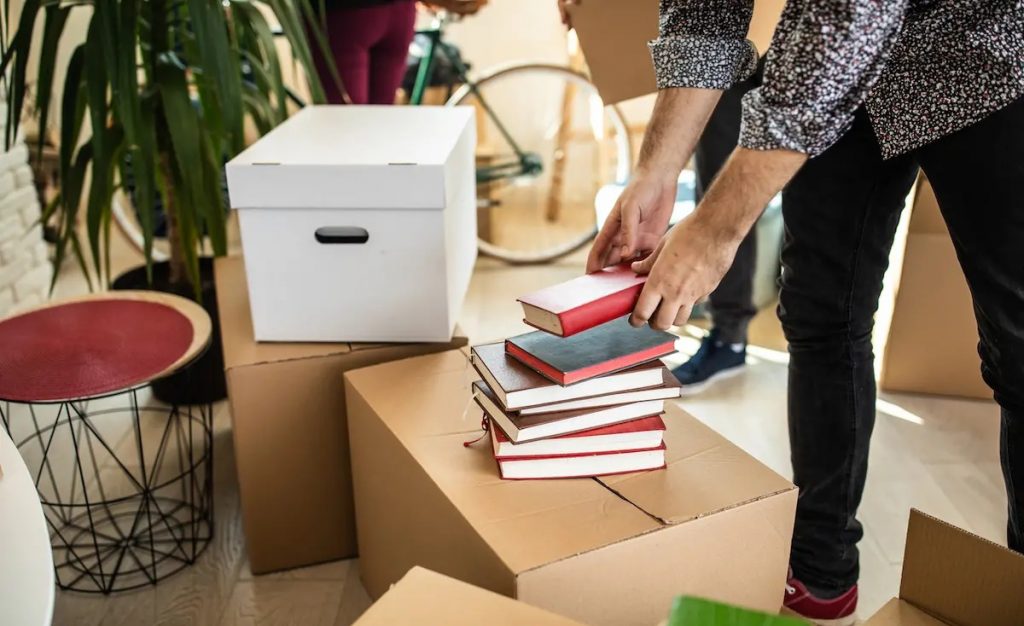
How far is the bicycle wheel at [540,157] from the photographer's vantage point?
8.64 ft

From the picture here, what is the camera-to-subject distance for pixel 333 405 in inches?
51.5

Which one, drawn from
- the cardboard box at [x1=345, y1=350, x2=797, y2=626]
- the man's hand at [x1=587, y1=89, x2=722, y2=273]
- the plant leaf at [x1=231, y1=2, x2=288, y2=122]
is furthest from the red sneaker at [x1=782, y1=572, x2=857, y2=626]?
the plant leaf at [x1=231, y1=2, x2=288, y2=122]

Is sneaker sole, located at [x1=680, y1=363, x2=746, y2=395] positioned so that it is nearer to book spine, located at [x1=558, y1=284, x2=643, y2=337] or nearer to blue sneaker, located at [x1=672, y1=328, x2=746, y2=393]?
blue sneaker, located at [x1=672, y1=328, x2=746, y2=393]

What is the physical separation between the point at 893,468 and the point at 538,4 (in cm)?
203

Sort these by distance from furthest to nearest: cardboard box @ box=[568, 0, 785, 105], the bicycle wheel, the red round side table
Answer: the bicycle wheel, cardboard box @ box=[568, 0, 785, 105], the red round side table

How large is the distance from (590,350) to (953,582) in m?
0.42

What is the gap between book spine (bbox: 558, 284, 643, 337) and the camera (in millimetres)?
899

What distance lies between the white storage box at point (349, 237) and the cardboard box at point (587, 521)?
18cm

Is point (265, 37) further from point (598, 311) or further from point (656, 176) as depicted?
point (598, 311)

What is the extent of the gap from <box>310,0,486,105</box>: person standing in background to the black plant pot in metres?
0.48

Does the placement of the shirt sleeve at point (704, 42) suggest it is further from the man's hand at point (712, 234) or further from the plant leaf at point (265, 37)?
the plant leaf at point (265, 37)

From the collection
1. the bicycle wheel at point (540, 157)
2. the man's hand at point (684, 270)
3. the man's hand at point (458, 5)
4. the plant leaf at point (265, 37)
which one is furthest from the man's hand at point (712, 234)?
the bicycle wheel at point (540, 157)

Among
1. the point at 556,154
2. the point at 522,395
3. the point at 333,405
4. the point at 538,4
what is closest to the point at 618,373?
the point at 522,395

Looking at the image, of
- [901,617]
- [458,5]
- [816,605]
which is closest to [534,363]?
[901,617]
